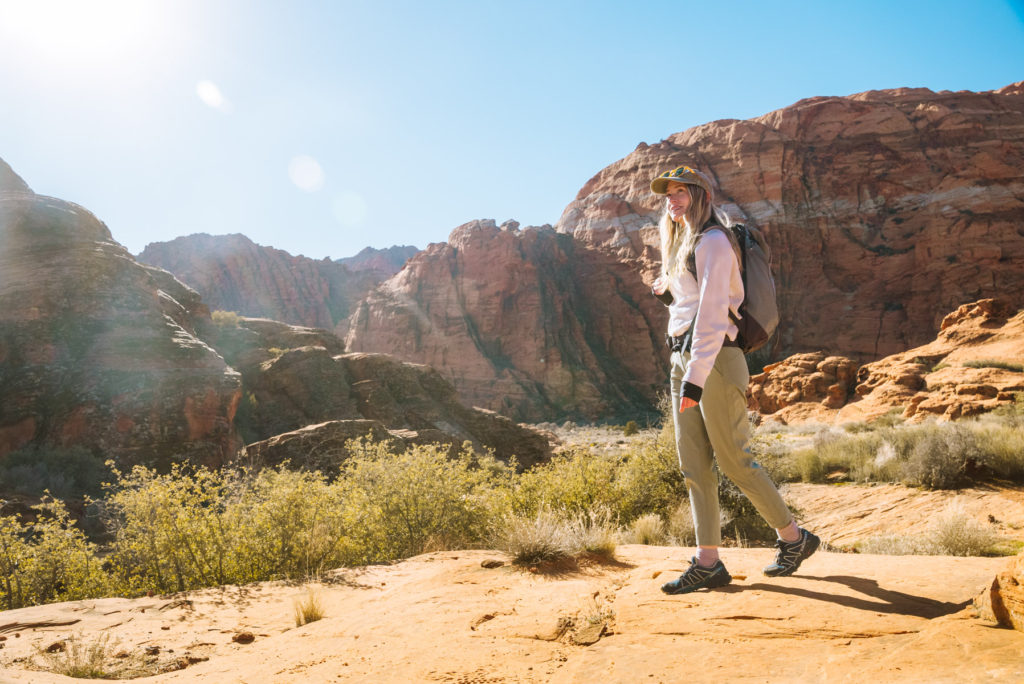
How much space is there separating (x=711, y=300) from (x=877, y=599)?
143 cm

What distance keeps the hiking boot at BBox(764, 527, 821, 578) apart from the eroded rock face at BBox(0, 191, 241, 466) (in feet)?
50.5

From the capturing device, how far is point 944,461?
8.15m

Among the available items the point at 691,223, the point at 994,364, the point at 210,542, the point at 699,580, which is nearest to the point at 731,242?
the point at 691,223

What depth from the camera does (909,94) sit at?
55.8 meters

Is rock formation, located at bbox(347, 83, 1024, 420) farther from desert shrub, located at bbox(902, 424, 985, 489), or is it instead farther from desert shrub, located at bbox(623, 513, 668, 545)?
desert shrub, located at bbox(623, 513, 668, 545)

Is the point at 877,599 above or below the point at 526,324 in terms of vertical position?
below

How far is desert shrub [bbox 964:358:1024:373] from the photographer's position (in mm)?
18922

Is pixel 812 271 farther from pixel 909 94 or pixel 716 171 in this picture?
pixel 909 94

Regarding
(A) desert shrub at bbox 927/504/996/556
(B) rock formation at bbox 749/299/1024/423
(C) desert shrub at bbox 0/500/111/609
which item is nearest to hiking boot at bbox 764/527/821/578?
(A) desert shrub at bbox 927/504/996/556

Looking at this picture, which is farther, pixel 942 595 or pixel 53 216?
pixel 53 216

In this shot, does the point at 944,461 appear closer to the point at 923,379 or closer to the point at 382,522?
the point at 382,522

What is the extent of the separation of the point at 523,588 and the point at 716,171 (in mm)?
58389

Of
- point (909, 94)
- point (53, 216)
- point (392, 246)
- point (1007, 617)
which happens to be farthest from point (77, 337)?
point (392, 246)

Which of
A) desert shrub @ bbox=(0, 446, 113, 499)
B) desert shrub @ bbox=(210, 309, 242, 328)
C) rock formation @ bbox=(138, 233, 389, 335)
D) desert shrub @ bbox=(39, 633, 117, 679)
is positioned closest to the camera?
desert shrub @ bbox=(39, 633, 117, 679)
